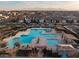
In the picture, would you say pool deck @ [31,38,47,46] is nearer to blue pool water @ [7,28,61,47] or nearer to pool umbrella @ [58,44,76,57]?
blue pool water @ [7,28,61,47]

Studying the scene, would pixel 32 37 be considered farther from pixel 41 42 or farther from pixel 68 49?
pixel 68 49

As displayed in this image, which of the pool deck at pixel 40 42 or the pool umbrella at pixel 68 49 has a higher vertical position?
the pool deck at pixel 40 42

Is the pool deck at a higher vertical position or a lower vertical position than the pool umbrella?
higher

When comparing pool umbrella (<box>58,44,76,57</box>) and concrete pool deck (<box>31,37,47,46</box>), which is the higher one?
concrete pool deck (<box>31,37,47,46</box>)

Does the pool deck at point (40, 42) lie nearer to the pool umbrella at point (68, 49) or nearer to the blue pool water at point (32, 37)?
the blue pool water at point (32, 37)

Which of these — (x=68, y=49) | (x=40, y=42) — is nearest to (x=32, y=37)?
(x=40, y=42)

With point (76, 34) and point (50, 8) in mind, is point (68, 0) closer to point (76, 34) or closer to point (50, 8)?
point (50, 8)

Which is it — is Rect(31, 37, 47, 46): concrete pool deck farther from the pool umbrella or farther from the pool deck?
the pool umbrella

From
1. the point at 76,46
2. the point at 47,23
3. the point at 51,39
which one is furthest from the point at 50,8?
the point at 76,46

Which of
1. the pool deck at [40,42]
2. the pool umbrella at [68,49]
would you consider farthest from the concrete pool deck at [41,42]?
the pool umbrella at [68,49]

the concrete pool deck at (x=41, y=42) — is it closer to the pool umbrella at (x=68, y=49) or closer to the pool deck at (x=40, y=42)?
the pool deck at (x=40, y=42)

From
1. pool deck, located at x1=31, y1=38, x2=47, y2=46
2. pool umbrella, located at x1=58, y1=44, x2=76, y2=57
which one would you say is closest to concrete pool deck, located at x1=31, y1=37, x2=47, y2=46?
pool deck, located at x1=31, y1=38, x2=47, y2=46

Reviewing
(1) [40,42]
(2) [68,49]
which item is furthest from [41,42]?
(2) [68,49]
